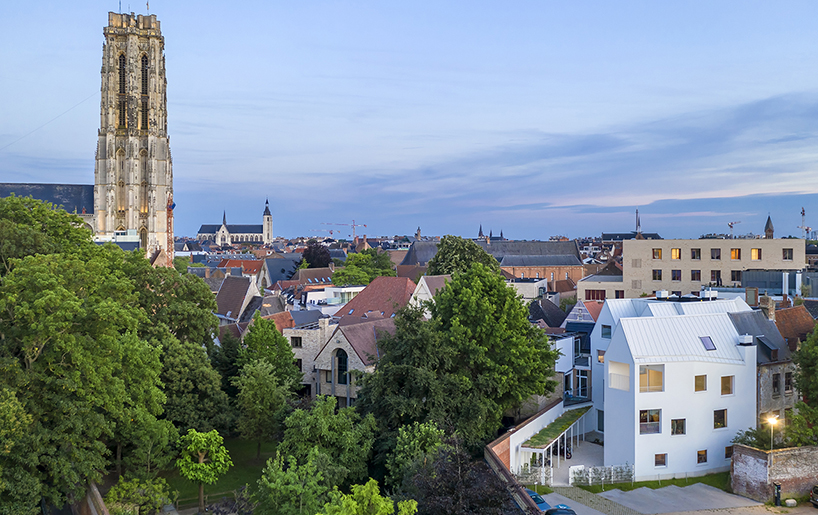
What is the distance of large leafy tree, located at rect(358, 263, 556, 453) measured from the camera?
111 ft

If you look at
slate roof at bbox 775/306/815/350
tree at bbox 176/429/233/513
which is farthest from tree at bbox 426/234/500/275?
tree at bbox 176/429/233/513

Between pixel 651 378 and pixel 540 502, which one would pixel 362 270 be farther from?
pixel 540 502

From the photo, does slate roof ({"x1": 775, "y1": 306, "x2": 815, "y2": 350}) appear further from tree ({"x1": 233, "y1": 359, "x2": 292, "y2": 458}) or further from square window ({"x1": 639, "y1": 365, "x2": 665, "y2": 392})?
tree ({"x1": 233, "y1": 359, "x2": 292, "y2": 458})

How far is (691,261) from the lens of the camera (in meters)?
77.2

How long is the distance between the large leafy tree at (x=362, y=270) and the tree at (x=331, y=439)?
68298 mm

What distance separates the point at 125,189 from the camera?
133750mm

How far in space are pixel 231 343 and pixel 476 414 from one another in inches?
765

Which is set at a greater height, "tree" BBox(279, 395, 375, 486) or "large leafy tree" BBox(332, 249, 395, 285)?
"large leafy tree" BBox(332, 249, 395, 285)

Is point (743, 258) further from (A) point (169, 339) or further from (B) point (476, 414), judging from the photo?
(A) point (169, 339)

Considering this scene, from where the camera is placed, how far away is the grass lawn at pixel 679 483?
33656 mm

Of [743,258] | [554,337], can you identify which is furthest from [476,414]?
[743,258]

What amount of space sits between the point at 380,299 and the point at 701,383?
98.3ft

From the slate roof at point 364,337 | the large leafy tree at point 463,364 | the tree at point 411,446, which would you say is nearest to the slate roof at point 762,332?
the large leafy tree at point 463,364

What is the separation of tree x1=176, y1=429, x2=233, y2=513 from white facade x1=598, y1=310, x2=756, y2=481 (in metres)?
20.4
